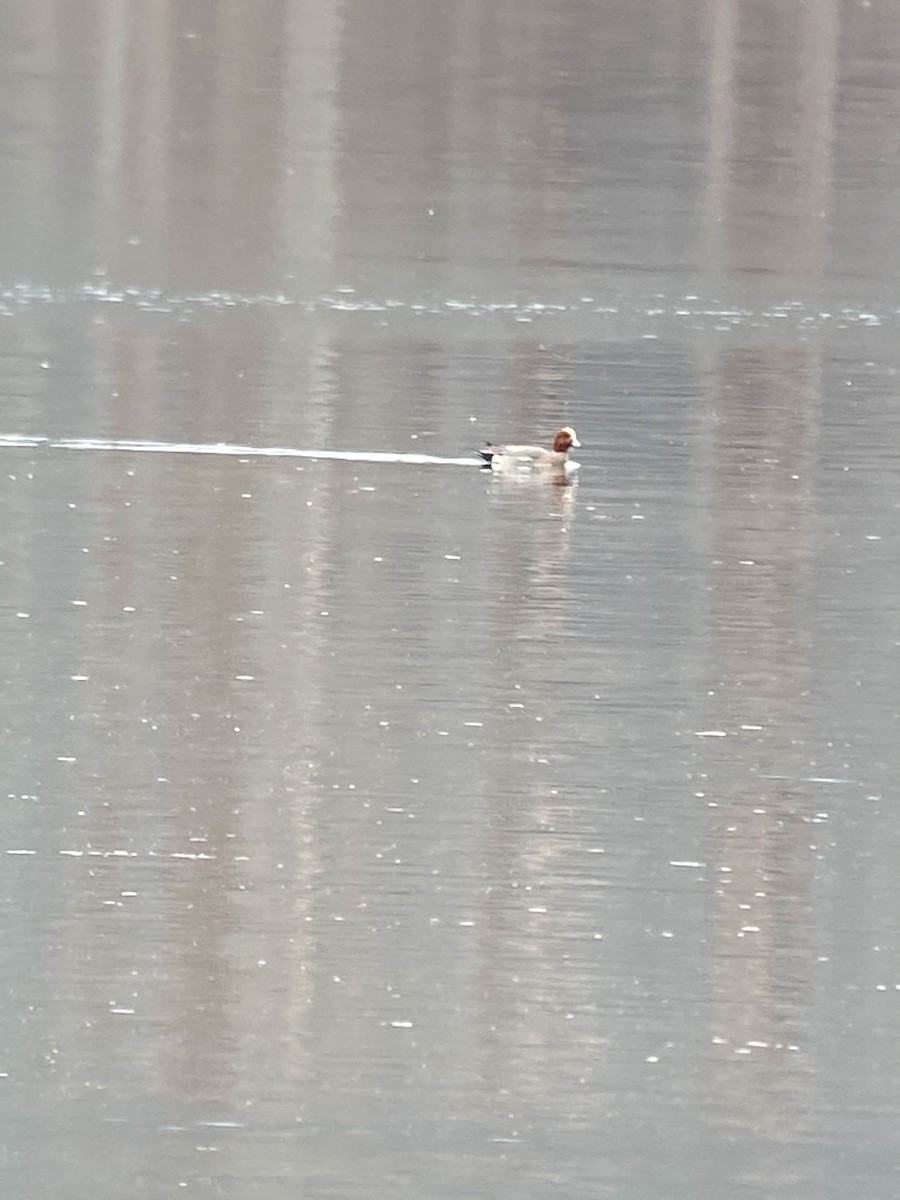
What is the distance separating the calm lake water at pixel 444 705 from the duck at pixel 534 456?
97 mm

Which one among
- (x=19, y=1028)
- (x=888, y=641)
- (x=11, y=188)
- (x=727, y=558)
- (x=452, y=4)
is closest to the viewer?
(x=19, y=1028)

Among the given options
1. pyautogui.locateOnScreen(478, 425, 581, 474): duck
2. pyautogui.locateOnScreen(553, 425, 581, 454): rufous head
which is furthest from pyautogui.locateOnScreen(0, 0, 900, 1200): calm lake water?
pyautogui.locateOnScreen(553, 425, 581, 454): rufous head

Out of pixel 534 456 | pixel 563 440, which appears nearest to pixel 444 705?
pixel 534 456

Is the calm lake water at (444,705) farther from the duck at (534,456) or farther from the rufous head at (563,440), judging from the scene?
the rufous head at (563,440)

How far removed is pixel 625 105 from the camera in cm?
3222

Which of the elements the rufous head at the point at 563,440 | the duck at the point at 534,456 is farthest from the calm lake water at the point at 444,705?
the rufous head at the point at 563,440

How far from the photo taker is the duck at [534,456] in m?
14.4

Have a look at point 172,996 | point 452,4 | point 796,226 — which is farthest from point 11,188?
point 452,4

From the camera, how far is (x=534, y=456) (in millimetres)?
14398

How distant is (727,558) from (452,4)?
3404 cm

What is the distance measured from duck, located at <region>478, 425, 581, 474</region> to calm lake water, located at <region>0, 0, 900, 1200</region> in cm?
10

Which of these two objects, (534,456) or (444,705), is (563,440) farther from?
(444,705)

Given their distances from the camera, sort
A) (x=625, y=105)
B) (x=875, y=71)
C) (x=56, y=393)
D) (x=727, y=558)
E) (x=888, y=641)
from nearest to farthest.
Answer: (x=888, y=641) < (x=727, y=558) < (x=56, y=393) < (x=625, y=105) < (x=875, y=71)

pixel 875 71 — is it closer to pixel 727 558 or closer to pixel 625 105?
pixel 625 105
